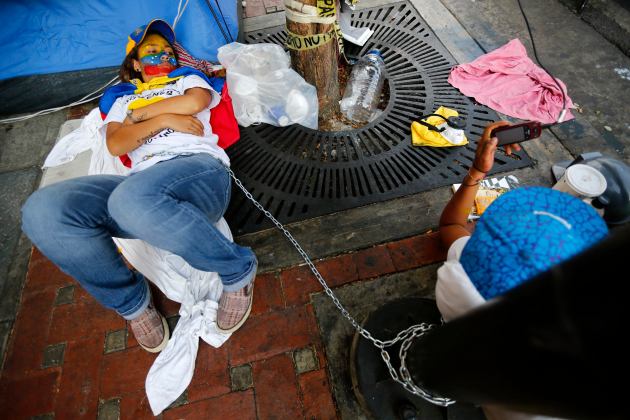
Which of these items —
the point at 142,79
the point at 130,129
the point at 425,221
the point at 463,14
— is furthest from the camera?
the point at 463,14

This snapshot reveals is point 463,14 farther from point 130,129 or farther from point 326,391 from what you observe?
point 326,391

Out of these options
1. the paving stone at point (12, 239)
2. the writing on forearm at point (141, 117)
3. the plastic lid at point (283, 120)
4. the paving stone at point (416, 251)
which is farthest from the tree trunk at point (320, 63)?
the paving stone at point (12, 239)

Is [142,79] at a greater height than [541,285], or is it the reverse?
[541,285]

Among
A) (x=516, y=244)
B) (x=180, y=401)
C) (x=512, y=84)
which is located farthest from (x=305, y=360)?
(x=512, y=84)

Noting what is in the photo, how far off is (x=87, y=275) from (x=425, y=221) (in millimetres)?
1687

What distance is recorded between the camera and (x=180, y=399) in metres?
1.55

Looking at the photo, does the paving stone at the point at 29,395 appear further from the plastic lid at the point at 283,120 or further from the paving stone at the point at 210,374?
the plastic lid at the point at 283,120

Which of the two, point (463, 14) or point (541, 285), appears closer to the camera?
point (541, 285)

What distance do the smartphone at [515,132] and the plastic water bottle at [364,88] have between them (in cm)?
125

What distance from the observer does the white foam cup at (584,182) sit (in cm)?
163

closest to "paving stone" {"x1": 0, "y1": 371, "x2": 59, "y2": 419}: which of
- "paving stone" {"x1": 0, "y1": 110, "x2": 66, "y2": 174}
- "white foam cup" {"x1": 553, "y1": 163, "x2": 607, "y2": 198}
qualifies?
"paving stone" {"x1": 0, "y1": 110, "x2": 66, "y2": 174}

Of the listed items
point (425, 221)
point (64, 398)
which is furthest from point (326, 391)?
point (64, 398)

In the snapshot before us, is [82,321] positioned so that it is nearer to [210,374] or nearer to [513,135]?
[210,374]

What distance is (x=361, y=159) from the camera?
2.25 meters
